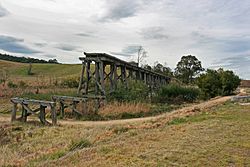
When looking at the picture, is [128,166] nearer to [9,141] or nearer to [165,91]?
[9,141]

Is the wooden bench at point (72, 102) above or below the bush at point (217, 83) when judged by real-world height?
below

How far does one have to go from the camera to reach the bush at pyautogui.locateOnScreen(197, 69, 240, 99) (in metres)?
38.5

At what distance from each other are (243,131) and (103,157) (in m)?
4.87

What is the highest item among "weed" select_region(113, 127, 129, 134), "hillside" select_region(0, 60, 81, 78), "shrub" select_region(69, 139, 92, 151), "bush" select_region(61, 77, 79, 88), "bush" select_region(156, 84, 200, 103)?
"hillside" select_region(0, 60, 81, 78)

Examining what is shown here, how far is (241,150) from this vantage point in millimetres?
7199

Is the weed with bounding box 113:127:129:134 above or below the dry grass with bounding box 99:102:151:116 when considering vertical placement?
below

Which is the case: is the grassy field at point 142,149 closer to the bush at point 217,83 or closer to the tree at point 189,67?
the bush at point 217,83

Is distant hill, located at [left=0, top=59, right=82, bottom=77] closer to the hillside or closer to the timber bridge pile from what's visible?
the hillside

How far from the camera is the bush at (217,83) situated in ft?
126

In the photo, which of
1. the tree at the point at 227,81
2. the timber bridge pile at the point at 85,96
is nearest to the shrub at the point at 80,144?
the timber bridge pile at the point at 85,96

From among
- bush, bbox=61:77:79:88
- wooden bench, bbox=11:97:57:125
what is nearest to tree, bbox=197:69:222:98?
bush, bbox=61:77:79:88

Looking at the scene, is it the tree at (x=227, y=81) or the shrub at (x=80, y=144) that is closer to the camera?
the shrub at (x=80, y=144)

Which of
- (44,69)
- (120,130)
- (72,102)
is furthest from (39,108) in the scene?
(44,69)

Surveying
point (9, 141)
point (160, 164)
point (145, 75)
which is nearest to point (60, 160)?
point (160, 164)
